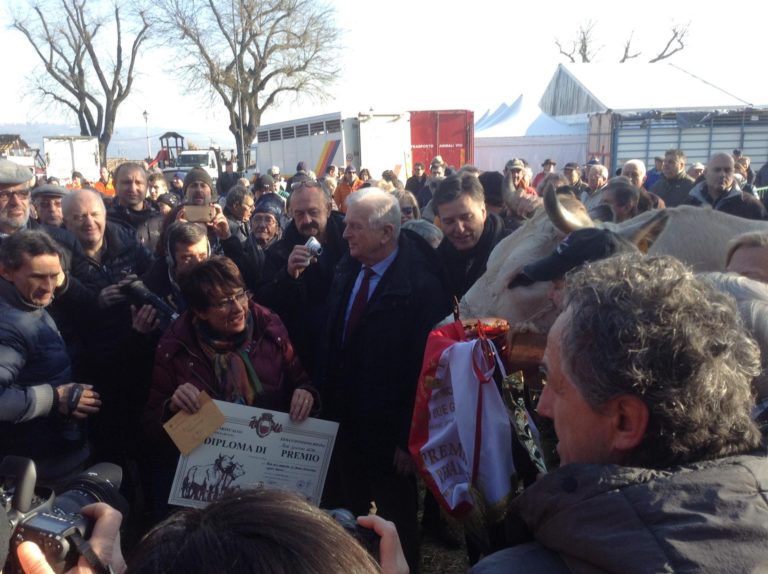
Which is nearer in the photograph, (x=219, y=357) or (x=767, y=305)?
(x=767, y=305)

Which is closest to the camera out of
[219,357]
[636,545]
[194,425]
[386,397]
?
[636,545]

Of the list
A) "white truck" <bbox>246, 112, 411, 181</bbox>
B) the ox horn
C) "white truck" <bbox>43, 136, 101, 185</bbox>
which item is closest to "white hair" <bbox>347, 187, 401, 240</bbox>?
the ox horn

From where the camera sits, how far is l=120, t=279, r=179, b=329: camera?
12.1ft

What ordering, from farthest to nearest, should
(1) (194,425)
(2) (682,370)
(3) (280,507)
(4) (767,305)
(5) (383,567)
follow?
1. (1) (194,425)
2. (4) (767,305)
3. (5) (383,567)
4. (2) (682,370)
5. (3) (280,507)

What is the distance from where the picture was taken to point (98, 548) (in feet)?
4.56

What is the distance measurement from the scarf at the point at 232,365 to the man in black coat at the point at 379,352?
0.54 metres

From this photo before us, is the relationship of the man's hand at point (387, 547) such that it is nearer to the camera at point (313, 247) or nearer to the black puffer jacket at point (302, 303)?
the black puffer jacket at point (302, 303)

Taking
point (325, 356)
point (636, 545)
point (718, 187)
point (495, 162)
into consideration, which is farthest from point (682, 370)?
point (495, 162)

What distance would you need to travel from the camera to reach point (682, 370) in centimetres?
129

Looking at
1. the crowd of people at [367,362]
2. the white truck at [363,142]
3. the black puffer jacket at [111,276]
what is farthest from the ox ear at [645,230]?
the white truck at [363,142]

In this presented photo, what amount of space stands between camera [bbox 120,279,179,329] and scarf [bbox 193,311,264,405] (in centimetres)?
48

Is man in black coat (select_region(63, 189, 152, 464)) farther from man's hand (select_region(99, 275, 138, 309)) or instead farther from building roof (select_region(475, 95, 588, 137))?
building roof (select_region(475, 95, 588, 137))

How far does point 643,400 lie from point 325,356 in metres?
2.55

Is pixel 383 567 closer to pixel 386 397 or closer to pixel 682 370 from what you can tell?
pixel 682 370
